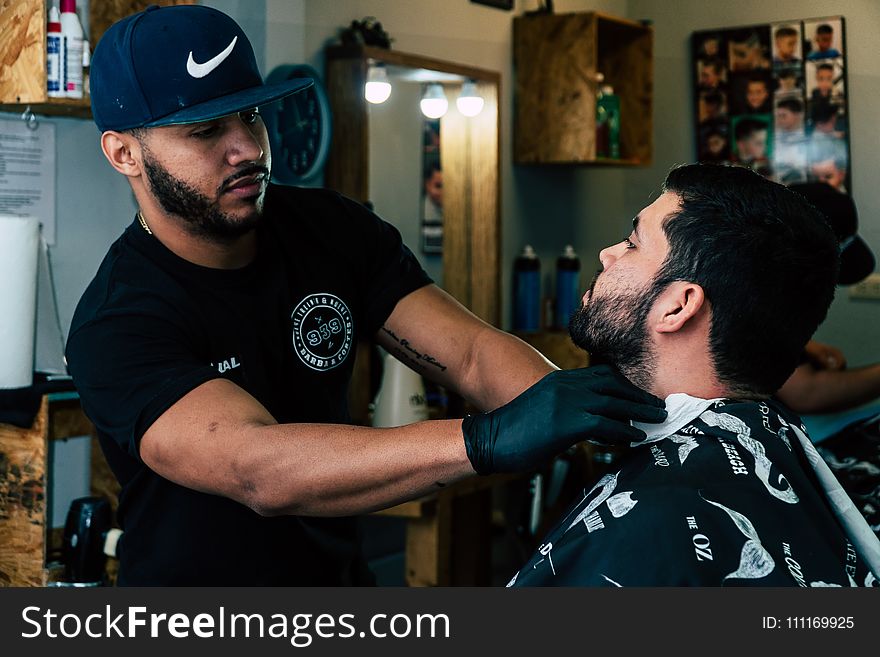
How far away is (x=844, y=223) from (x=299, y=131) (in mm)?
1748

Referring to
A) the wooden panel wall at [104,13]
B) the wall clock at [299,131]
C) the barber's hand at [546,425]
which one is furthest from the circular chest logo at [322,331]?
the wall clock at [299,131]

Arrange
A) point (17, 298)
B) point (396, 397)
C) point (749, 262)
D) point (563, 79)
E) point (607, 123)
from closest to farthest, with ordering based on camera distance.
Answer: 1. point (749, 262)
2. point (17, 298)
3. point (396, 397)
4. point (563, 79)
5. point (607, 123)

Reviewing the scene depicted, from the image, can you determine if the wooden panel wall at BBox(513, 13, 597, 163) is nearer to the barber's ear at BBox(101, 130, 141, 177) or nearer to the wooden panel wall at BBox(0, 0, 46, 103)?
the wooden panel wall at BBox(0, 0, 46, 103)

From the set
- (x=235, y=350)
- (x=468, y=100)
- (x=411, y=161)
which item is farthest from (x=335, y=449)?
(x=468, y=100)

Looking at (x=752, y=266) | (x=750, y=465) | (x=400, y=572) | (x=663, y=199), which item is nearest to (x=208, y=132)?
(x=663, y=199)

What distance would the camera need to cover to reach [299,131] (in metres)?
3.28

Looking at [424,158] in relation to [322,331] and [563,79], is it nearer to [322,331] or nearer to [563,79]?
[563,79]

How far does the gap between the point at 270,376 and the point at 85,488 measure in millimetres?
1428

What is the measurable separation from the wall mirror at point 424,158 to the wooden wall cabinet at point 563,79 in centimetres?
48

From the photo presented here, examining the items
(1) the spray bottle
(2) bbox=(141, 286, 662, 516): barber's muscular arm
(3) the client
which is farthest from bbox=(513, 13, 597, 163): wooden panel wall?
(2) bbox=(141, 286, 662, 516): barber's muscular arm

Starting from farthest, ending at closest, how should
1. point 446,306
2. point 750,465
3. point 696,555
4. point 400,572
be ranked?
point 400,572, point 446,306, point 750,465, point 696,555

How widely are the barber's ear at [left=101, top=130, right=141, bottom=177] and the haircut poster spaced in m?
3.00
